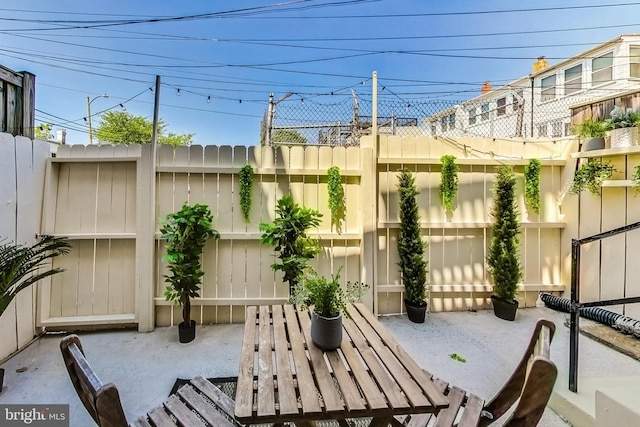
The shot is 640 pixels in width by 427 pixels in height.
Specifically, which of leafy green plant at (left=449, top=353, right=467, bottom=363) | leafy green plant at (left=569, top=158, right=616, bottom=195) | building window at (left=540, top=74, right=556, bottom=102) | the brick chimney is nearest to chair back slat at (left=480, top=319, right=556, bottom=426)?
leafy green plant at (left=449, top=353, right=467, bottom=363)

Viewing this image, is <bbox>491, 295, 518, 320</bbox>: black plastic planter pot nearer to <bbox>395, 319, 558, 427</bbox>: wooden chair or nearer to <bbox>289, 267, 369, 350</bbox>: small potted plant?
<bbox>395, 319, 558, 427</bbox>: wooden chair

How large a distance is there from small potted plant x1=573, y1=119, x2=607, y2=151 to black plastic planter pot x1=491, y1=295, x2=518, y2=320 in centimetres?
202

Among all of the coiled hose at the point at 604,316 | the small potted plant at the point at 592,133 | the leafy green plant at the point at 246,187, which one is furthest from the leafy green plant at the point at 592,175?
the leafy green plant at the point at 246,187

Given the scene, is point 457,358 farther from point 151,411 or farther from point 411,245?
point 151,411

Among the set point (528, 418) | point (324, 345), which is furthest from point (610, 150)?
point (324, 345)

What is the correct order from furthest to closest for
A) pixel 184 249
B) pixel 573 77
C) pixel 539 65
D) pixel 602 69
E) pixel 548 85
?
pixel 539 65, pixel 548 85, pixel 573 77, pixel 602 69, pixel 184 249

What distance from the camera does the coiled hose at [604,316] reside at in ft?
9.24

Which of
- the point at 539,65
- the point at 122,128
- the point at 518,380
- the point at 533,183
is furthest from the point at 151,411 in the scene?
the point at 122,128

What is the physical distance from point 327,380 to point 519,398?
760 millimetres

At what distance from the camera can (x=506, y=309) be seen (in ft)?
11.3

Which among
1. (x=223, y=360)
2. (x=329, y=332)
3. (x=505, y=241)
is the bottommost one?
(x=223, y=360)

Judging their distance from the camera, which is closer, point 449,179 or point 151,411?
point 151,411

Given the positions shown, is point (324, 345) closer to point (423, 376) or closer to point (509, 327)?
point (423, 376)

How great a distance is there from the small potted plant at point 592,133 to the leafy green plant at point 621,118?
0.21ft
